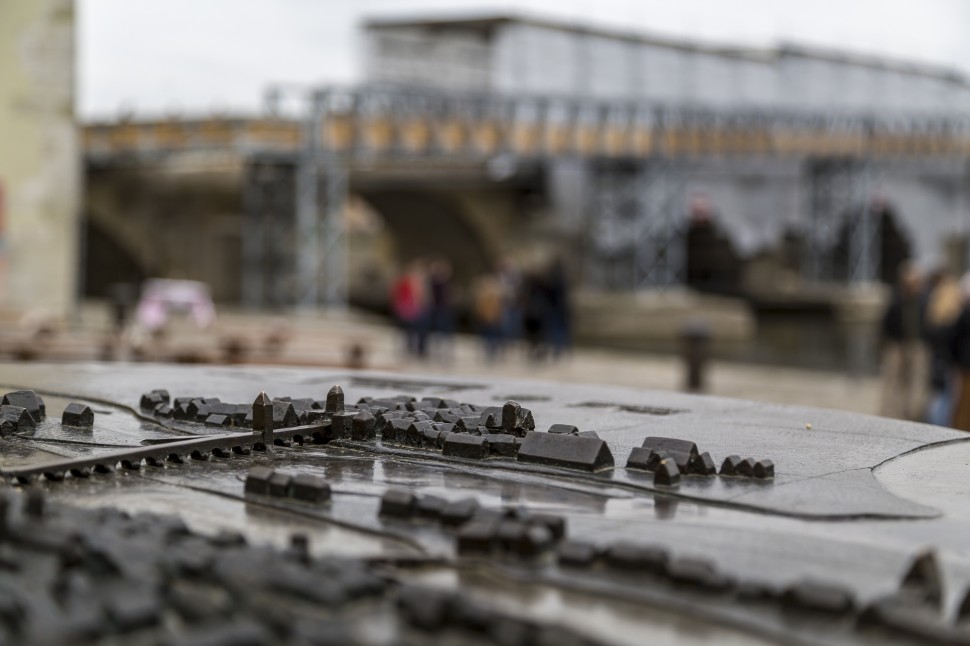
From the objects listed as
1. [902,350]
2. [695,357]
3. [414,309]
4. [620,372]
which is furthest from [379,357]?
[902,350]

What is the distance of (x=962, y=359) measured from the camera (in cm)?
835

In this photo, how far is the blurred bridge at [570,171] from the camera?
80.4ft

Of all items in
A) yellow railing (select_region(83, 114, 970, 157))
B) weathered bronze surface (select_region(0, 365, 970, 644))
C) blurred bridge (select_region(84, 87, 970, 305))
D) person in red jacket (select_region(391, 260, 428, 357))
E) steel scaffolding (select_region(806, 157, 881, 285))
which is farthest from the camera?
steel scaffolding (select_region(806, 157, 881, 285))

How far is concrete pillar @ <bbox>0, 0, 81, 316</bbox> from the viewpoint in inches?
554

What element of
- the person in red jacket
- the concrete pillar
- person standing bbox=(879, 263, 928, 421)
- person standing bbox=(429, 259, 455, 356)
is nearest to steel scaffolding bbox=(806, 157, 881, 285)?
person standing bbox=(429, 259, 455, 356)

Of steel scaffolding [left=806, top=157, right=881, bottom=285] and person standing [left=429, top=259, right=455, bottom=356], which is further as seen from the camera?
steel scaffolding [left=806, top=157, right=881, bottom=285]

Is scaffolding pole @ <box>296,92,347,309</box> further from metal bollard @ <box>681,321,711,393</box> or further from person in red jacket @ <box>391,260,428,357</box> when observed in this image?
metal bollard @ <box>681,321,711,393</box>

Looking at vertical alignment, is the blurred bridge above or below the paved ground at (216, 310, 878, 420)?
above

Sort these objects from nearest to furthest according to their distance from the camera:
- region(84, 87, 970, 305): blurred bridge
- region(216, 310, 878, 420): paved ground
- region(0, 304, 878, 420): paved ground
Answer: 1. region(0, 304, 878, 420): paved ground
2. region(216, 310, 878, 420): paved ground
3. region(84, 87, 970, 305): blurred bridge

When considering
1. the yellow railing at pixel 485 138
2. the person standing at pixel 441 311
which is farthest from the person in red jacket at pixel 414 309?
the yellow railing at pixel 485 138

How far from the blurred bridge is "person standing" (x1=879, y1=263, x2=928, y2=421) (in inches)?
576

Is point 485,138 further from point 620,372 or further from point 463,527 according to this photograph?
point 463,527

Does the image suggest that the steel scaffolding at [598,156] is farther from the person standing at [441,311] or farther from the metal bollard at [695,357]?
the metal bollard at [695,357]

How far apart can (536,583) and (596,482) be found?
0.84 metres
